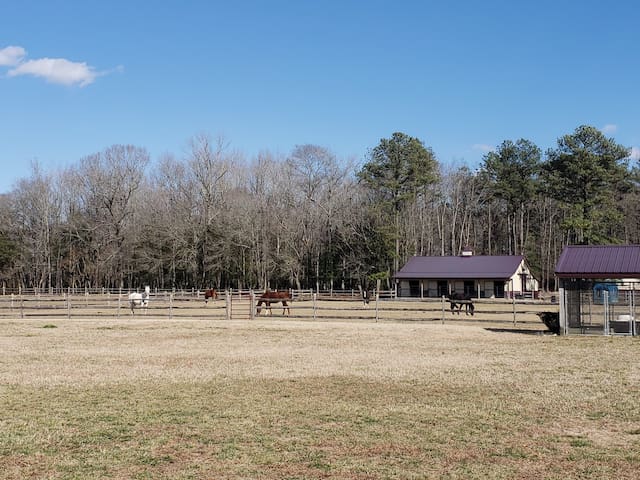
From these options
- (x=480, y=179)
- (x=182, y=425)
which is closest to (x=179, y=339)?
(x=182, y=425)

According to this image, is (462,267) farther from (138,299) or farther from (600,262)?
(600,262)

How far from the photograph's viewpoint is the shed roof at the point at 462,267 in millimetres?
55375

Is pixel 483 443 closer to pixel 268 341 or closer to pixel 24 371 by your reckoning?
pixel 24 371

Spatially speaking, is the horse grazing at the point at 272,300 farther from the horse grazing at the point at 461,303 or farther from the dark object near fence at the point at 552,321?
the dark object near fence at the point at 552,321

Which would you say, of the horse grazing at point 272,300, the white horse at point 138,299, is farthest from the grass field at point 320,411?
the white horse at point 138,299

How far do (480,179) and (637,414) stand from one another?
65.8 metres

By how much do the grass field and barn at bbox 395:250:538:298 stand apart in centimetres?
3645

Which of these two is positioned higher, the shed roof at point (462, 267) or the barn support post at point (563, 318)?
the shed roof at point (462, 267)

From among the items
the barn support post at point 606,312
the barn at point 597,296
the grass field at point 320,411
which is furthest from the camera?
the barn at point 597,296

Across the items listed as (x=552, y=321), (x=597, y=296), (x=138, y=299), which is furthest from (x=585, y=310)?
(x=138, y=299)

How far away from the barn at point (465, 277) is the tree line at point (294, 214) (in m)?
4.77

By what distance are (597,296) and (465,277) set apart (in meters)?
33.0

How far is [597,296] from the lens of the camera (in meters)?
22.7

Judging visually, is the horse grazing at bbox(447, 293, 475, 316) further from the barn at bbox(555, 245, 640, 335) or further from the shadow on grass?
the barn at bbox(555, 245, 640, 335)
